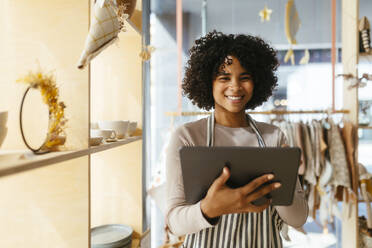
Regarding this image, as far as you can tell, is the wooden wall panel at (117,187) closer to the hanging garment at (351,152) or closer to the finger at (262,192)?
the finger at (262,192)

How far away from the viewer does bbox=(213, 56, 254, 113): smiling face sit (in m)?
0.98

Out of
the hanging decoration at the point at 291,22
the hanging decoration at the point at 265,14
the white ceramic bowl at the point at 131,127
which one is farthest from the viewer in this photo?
the hanging decoration at the point at 265,14

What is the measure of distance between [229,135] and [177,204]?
32cm

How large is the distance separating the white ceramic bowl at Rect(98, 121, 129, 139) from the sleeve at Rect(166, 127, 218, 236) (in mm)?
355

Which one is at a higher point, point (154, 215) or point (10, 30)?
point (10, 30)

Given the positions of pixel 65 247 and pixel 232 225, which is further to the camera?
pixel 232 225

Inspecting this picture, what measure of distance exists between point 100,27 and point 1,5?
374mm

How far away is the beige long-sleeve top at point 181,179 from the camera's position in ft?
2.93

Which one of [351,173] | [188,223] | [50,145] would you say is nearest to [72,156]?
[50,145]

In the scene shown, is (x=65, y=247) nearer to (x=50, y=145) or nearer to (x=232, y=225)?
(x=50, y=145)

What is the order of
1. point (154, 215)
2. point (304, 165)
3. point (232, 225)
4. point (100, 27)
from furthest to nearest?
point (154, 215), point (304, 165), point (232, 225), point (100, 27)

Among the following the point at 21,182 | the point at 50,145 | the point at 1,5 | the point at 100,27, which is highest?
the point at 1,5

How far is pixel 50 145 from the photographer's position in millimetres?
753

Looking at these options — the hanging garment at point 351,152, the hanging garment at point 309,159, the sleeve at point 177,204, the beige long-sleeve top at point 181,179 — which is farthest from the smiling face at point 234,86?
the hanging garment at point 351,152
